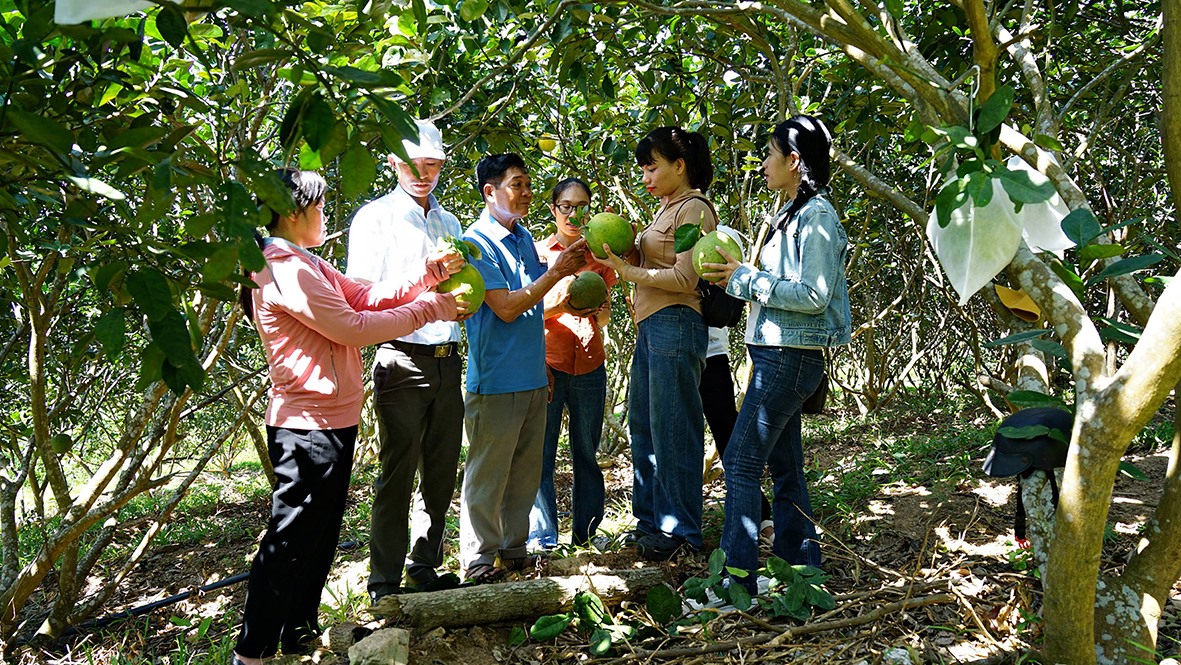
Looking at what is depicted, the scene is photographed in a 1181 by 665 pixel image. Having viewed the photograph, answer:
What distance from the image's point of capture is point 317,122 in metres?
1.31

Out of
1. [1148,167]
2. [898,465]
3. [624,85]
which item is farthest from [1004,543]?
[1148,167]

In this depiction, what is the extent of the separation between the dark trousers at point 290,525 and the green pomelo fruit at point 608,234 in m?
1.21

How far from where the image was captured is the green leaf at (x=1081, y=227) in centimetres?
175

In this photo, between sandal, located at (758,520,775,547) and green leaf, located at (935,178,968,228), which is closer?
green leaf, located at (935,178,968,228)

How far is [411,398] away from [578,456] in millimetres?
1129

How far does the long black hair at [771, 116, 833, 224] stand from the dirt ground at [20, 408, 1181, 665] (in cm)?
119

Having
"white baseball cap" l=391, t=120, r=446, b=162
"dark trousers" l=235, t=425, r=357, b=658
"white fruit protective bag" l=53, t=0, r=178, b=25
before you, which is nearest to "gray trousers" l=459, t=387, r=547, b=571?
"dark trousers" l=235, t=425, r=357, b=658

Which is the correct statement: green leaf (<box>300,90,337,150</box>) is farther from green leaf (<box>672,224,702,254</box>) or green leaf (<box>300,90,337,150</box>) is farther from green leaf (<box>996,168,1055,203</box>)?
green leaf (<box>672,224,702,254</box>)

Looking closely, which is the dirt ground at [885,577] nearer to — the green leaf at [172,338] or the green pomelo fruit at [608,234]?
the green pomelo fruit at [608,234]

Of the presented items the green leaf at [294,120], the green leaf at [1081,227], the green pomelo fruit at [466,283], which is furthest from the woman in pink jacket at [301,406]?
the green leaf at [1081,227]

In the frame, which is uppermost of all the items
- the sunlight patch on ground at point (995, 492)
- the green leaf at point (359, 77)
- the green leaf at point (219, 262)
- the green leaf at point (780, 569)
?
the green leaf at point (359, 77)

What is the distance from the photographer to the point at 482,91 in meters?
3.83

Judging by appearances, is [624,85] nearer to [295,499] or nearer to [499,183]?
[499,183]

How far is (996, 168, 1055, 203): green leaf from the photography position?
4.47 ft
